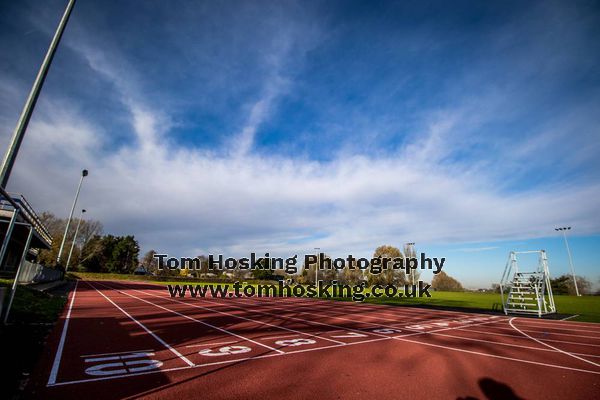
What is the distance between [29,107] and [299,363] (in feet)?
29.3

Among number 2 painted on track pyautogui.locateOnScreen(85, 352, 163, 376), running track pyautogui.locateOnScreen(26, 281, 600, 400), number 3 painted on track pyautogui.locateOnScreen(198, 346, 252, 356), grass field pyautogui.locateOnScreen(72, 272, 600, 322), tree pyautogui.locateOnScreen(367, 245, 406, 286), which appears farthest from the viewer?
tree pyautogui.locateOnScreen(367, 245, 406, 286)

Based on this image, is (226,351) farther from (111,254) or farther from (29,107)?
(111,254)

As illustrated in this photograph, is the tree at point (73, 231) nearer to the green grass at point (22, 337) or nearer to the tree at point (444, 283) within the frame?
the green grass at point (22, 337)

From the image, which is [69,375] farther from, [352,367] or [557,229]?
[557,229]

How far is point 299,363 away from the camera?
24.0ft

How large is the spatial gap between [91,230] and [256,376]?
77.6 metres

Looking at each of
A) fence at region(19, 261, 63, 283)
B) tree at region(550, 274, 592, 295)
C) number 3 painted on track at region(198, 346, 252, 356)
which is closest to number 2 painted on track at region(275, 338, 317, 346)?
number 3 painted on track at region(198, 346, 252, 356)

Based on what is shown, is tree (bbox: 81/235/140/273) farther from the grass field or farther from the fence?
the fence

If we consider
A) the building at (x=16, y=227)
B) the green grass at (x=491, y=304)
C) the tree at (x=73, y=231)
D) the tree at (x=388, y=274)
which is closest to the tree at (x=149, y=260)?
the tree at (x=73, y=231)

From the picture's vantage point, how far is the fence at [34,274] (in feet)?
66.3

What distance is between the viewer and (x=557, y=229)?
54.6 meters

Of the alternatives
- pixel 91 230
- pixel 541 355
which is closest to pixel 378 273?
pixel 541 355

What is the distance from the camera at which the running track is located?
5551mm

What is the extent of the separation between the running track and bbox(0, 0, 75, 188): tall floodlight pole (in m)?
4.21
